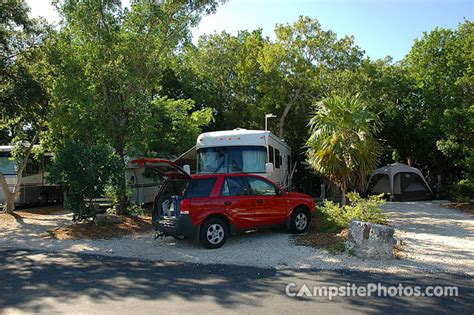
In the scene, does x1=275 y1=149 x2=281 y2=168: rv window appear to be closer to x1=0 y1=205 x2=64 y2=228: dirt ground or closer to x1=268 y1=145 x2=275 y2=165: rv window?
x1=268 y1=145 x2=275 y2=165: rv window

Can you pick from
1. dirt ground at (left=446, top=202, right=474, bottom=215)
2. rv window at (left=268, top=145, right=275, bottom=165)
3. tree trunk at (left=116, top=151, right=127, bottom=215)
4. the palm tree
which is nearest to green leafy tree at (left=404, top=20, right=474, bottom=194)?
dirt ground at (left=446, top=202, right=474, bottom=215)

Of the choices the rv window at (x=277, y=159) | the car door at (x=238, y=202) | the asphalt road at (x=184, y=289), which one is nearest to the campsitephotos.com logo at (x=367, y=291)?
the asphalt road at (x=184, y=289)

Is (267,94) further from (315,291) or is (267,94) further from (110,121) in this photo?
(315,291)

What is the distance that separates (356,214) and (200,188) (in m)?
3.60

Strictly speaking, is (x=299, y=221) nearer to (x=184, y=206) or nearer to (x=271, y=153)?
(x=184, y=206)

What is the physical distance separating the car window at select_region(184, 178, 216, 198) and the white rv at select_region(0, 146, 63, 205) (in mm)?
10452

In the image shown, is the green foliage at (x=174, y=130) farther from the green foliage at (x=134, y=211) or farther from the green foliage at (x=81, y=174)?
the green foliage at (x=81, y=174)

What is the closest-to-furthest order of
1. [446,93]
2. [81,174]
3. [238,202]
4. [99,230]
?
[238,202]
[99,230]
[81,174]
[446,93]

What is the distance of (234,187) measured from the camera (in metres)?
9.16

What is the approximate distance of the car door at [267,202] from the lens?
9365mm

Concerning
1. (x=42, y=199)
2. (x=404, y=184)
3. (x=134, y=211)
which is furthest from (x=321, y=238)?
(x=42, y=199)

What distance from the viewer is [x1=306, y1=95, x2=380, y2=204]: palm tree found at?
12336mm

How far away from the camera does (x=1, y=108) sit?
518 inches

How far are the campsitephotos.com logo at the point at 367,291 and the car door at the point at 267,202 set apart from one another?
3334 millimetres
